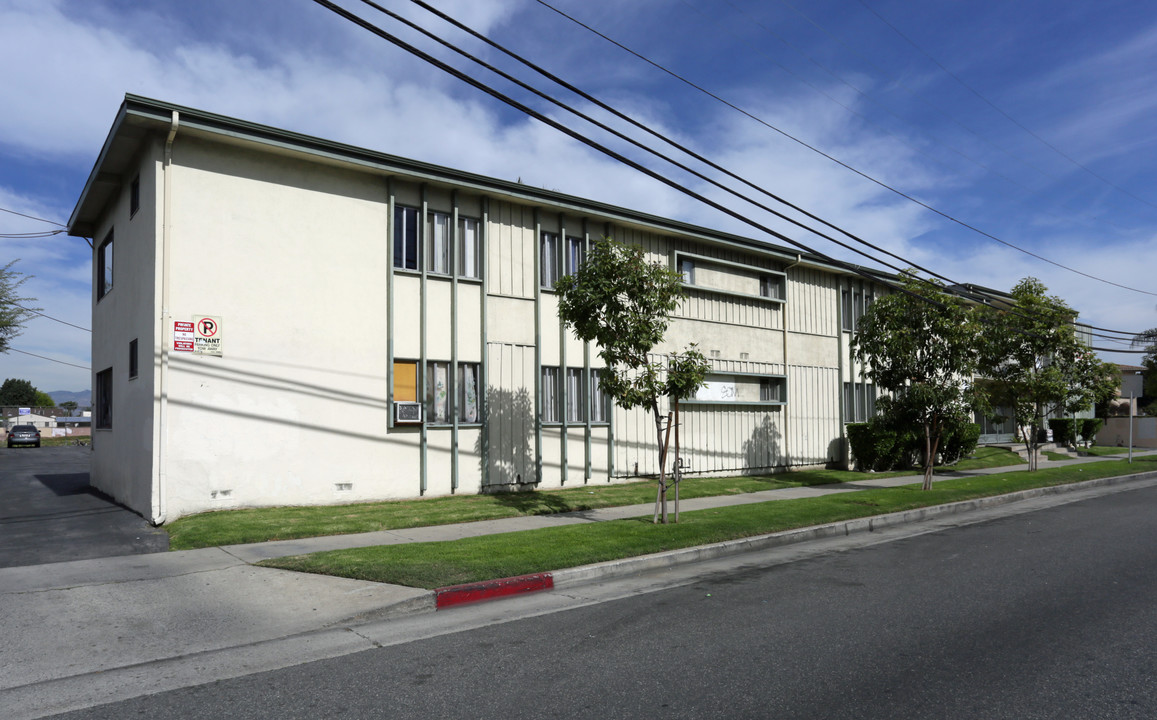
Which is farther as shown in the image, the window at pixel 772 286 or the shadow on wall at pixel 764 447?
the window at pixel 772 286

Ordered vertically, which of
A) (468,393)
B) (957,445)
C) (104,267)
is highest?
(104,267)

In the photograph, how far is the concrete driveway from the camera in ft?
31.5

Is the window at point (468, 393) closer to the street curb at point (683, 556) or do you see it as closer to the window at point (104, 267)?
the street curb at point (683, 556)

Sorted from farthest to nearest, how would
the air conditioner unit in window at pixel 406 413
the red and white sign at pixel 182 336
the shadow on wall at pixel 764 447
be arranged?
the shadow on wall at pixel 764 447 → the air conditioner unit in window at pixel 406 413 → the red and white sign at pixel 182 336

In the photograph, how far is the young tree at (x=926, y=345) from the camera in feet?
53.1

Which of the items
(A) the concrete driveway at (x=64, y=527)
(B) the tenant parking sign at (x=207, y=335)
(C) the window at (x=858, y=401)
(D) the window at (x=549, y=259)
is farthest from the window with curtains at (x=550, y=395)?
(C) the window at (x=858, y=401)

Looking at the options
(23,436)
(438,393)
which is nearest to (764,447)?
(438,393)

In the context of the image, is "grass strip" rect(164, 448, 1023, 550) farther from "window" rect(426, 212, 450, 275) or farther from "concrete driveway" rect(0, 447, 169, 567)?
"window" rect(426, 212, 450, 275)

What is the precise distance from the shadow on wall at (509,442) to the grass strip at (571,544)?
408 cm

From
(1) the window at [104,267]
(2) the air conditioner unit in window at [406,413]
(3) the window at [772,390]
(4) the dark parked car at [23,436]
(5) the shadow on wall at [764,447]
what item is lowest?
(4) the dark parked car at [23,436]

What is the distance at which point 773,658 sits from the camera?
552 cm

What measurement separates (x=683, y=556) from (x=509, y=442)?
652cm

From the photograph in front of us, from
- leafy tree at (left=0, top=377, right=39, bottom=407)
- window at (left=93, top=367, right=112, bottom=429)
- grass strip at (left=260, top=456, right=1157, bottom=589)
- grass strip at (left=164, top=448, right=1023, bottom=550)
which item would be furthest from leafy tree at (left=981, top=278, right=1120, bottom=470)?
leafy tree at (left=0, top=377, right=39, bottom=407)

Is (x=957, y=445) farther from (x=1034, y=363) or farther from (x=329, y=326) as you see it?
(x=329, y=326)
